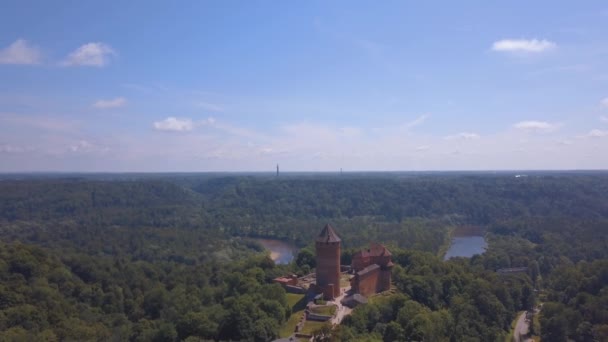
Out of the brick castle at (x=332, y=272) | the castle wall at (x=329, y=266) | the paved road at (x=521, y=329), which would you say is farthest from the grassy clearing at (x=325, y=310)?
the paved road at (x=521, y=329)

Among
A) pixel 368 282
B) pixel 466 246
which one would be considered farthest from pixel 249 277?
pixel 466 246

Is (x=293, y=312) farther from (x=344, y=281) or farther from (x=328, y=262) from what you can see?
(x=344, y=281)

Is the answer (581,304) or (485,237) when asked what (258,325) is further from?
(485,237)

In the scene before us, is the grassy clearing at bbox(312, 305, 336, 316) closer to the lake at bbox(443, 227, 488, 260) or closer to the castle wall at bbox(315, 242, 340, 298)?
the castle wall at bbox(315, 242, 340, 298)

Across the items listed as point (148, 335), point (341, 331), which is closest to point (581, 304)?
point (341, 331)

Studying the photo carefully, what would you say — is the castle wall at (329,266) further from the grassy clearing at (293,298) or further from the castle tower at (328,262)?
the grassy clearing at (293,298)

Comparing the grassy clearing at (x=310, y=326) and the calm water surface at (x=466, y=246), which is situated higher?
the grassy clearing at (x=310, y=326)

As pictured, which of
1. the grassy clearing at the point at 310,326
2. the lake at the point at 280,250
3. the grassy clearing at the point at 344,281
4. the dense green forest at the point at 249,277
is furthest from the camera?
the lake at the point at 280,250
